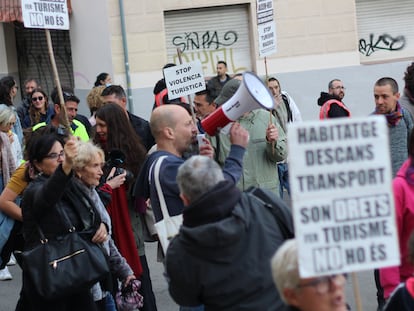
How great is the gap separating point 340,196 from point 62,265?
244cm

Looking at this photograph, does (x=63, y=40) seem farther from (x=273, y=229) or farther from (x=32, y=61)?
(x=273, y=229)

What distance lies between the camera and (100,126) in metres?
6.59

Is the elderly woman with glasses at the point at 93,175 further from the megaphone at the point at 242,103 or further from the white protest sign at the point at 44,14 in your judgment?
the white protest sign at the point at 44,14

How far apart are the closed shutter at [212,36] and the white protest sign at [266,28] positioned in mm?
6152

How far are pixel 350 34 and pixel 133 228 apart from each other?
31.9ft

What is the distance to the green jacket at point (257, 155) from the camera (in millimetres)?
6488

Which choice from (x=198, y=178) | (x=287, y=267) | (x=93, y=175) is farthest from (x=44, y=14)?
(x=287, y=267)

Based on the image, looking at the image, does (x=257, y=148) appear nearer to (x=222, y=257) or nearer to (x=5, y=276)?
(x=222, y=257)

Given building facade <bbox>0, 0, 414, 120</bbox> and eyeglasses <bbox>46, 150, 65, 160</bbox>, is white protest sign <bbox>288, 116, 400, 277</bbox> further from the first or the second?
building facade <bbox>0, 0, 414, 120</bbox>

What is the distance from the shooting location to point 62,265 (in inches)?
204

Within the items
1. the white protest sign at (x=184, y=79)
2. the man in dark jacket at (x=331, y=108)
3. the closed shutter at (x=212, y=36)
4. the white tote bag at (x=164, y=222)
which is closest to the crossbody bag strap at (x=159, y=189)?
the white tote bag at (x=164, y=222)

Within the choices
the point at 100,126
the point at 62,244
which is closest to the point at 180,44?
the point at 100,126

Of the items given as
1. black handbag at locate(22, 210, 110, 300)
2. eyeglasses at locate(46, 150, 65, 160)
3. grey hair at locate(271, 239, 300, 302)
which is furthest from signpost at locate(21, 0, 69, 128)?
grey hair at locate(271, 239, 300, 302)

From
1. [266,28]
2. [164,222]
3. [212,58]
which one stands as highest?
[266,28]
